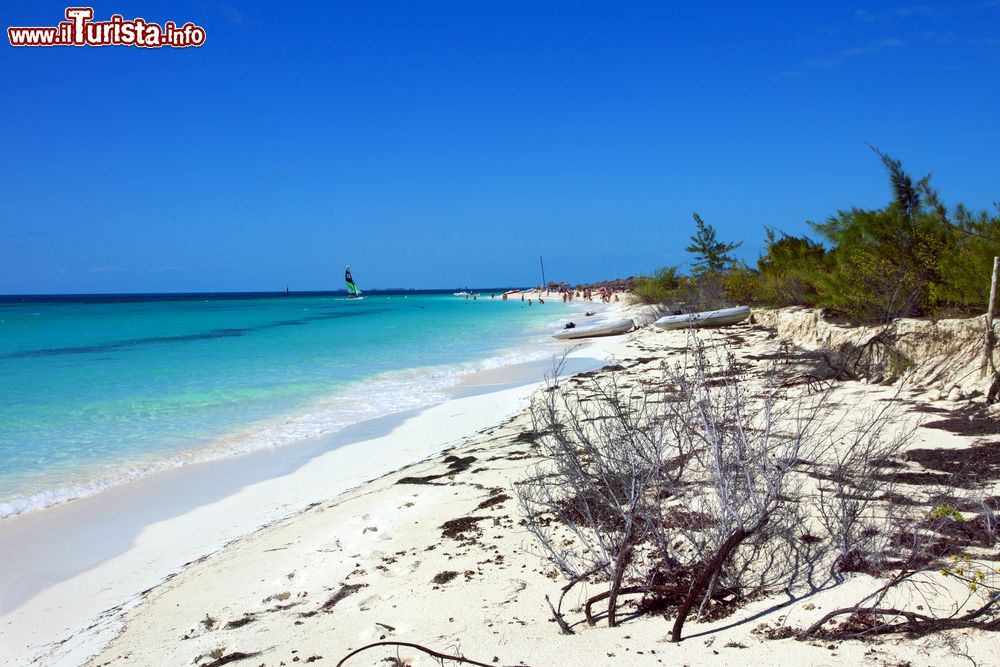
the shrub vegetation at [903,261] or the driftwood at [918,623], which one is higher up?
the shrub vegetation at [903,261]

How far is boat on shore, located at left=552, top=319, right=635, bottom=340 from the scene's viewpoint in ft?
74.7

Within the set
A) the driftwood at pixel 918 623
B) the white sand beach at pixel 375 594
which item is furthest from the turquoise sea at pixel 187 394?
the driftwood at pixel 918 623

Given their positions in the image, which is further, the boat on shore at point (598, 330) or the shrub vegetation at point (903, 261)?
the boat on shore at point (598, 330)

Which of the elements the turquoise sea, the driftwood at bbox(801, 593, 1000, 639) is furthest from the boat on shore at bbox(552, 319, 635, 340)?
the driftwood at bbox(801, 593, 1000, 639)

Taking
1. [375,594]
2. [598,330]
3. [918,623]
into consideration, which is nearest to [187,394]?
[375,594]

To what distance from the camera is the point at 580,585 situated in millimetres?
3416

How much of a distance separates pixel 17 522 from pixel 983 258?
37.9 feet

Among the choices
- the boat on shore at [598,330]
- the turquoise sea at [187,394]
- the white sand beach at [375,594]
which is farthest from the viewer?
the boat on shore at [598,330]

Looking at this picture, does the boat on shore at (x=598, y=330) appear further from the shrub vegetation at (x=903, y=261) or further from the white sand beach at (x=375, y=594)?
the white sand beach at (x=375, y=594)

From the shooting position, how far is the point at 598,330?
22.8 metres

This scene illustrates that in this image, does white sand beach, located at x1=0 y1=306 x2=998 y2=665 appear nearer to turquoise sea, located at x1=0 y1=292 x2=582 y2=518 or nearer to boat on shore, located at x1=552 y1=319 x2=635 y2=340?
turquoise sea, located at x1=0 y1=292 x2=582 y2=518

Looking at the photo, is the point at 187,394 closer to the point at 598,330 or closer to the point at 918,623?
the point at 918,623

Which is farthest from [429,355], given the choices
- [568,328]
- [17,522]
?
[17,522]

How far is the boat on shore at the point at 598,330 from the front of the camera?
74.7 feet
